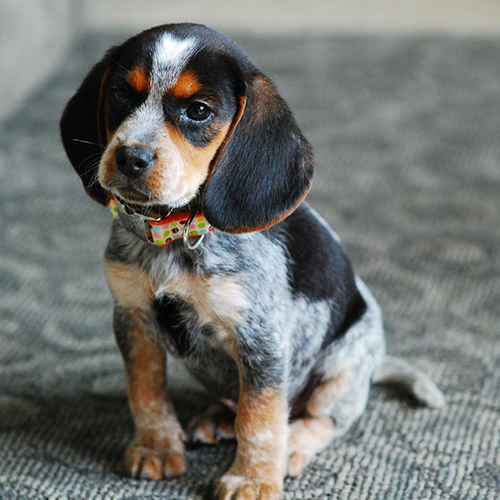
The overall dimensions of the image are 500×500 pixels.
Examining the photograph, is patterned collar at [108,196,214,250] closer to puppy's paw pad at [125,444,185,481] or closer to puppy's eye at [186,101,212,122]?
puppy's eye at [186,101,212,122]

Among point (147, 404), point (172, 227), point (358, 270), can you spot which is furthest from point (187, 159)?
point (358, 270)

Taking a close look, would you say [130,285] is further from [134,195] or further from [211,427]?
[211,427]

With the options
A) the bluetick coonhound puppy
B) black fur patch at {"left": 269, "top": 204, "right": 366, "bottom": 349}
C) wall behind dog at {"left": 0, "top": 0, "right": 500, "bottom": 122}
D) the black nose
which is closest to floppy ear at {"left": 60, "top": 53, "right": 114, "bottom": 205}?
the bluetick coonhound puppy

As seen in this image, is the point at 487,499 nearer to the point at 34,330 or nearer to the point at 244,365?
the point at 244,365

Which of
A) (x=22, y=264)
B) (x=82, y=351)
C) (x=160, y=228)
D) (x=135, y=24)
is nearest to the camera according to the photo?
(x=160, y=228)

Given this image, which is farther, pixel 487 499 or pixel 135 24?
pixel 135 24

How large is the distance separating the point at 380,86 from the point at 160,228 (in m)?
2.93

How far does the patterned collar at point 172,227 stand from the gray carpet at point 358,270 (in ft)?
2.02

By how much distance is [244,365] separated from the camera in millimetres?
1876

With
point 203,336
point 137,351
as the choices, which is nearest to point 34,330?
point 137,351

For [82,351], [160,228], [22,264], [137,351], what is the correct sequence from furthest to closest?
1. [22,264]
2. [82,351]
3. [137,351]
4. [160,228]

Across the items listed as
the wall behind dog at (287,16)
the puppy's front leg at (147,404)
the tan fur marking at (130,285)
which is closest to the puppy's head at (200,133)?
the tan fur marking at (130,285)

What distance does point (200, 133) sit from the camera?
67.4 inches

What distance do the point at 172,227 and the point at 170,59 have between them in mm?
377
